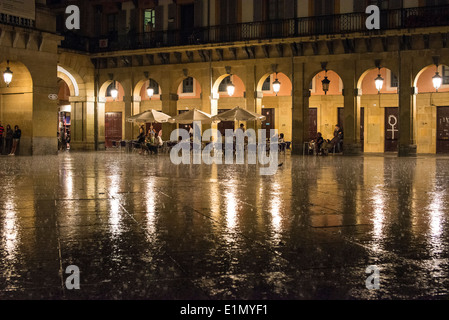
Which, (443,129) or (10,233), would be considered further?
(443,129)

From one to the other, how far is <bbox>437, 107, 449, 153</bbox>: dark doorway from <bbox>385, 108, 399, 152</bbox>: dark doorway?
2.21m

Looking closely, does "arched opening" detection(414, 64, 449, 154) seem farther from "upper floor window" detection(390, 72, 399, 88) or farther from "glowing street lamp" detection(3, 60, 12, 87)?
"glowing street lamp" detection(3, 60, 12, 87)

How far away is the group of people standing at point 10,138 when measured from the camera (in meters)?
25.0

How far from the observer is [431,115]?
3184 centimetres

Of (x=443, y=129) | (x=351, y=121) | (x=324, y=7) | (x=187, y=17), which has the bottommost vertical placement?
(x=443, y=129)

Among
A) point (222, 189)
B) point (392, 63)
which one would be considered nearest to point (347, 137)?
point (392, 63)

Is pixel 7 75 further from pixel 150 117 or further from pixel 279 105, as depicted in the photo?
pixel 279 105

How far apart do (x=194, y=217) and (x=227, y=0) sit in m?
25.9

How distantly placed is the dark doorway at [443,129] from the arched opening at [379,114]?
7.27ft

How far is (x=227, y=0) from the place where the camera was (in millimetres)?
30828

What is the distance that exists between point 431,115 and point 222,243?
96.0ft

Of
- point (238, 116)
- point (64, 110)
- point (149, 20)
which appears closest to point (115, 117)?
point (64, 110)

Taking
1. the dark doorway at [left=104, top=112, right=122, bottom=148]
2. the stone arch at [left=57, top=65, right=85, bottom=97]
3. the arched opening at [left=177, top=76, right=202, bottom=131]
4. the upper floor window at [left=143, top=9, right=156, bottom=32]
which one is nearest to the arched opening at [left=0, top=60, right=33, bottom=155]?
the stone arch at [left=57, top=65, right=85, bottom=97]

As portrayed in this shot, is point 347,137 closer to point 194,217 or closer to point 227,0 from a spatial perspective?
point 227,0
